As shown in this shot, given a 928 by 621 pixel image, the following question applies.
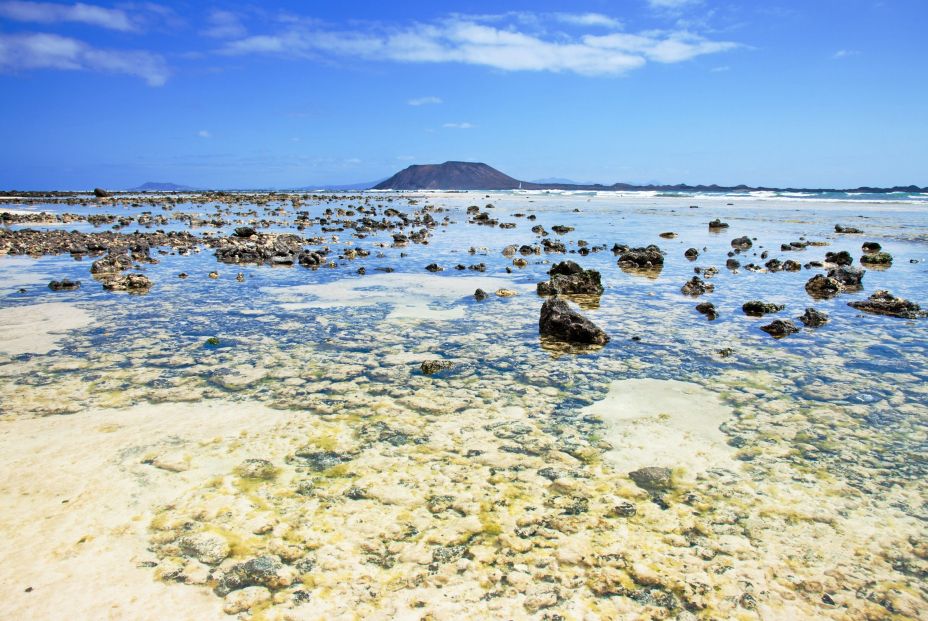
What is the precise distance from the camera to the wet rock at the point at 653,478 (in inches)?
217

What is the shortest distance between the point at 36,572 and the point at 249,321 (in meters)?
8.04

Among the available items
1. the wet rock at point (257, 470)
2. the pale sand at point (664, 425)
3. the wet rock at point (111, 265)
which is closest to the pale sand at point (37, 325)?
the wet rock at point (111, 265)

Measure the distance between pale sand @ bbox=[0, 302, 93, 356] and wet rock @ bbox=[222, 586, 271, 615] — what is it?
8038mm

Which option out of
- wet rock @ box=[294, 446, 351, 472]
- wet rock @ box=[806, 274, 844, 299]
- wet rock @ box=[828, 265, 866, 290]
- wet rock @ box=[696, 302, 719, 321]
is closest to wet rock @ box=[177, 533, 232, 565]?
wet rock @ box=[294, 446, 351, 472]

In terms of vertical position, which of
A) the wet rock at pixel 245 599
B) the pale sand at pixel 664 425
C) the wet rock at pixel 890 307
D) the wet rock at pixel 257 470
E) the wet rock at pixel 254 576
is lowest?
the wet rock at pixel 245 599

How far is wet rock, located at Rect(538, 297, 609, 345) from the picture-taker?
10.2 m

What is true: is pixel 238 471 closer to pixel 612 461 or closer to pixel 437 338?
pixel 612 461

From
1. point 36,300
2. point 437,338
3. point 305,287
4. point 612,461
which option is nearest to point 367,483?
point 612,461

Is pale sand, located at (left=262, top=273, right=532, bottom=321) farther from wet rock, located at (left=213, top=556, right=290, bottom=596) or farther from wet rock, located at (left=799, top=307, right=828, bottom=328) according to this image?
wet rock, located at (left=213, top=556, right=290, bottom=596)

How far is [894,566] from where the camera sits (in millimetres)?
4367

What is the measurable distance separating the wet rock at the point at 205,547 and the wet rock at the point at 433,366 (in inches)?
173

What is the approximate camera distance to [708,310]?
12641mm

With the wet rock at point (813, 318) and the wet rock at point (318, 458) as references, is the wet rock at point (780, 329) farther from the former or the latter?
the wet rock at point (318, 458)

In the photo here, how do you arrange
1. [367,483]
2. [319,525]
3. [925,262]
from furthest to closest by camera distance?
1. [925,262]
2. [367,483]
3. [319,525]
